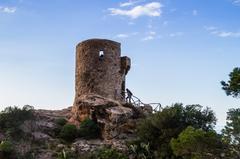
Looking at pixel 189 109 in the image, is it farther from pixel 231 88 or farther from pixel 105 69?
pixel 231 88

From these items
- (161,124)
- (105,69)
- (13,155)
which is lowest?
(13,155)

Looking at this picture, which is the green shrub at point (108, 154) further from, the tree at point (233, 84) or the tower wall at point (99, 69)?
the tree at point (233, 84)

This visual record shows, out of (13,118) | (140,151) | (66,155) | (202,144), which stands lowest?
(66,155)

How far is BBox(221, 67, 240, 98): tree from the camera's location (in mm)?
17984

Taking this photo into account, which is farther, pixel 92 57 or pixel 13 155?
pixel 92 57

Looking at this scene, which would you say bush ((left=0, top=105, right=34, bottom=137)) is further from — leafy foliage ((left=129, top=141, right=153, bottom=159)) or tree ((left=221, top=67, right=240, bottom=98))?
tree ((left=221, top=67, right=240, bottom=98))

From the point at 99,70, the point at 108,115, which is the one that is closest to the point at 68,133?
the point at 108,115

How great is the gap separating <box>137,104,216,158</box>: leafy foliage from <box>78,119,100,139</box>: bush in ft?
13.8

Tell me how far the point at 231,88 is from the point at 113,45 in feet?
62.2

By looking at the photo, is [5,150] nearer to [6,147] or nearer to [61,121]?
[6,147]

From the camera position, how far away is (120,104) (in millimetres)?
34406

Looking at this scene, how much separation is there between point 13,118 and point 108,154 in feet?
26.6

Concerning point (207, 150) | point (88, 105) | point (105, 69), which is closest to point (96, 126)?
point (88, 105)

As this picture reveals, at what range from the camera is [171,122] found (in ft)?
94.2
